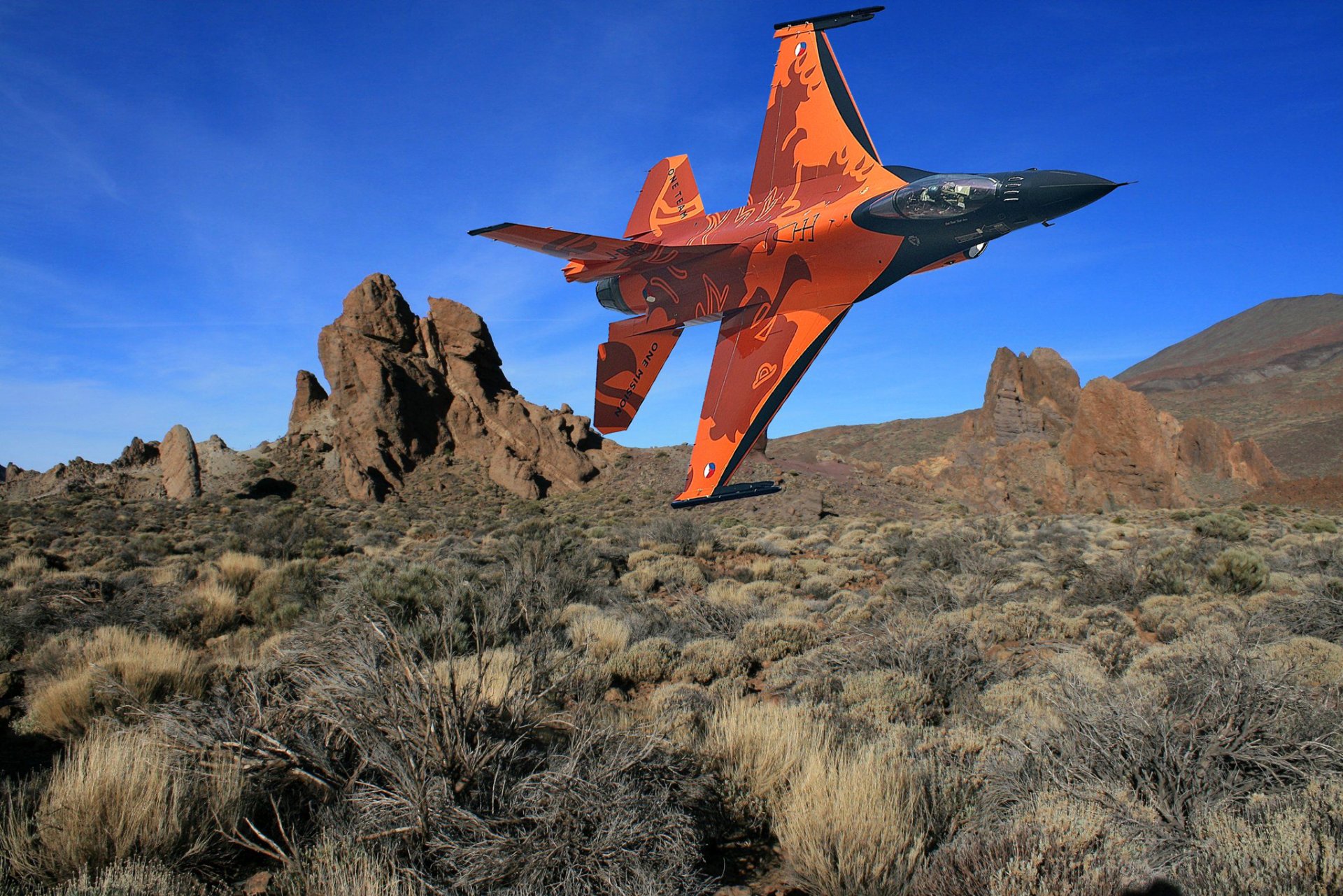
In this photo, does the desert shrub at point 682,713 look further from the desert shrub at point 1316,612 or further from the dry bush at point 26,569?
the dry bush at point 26,569

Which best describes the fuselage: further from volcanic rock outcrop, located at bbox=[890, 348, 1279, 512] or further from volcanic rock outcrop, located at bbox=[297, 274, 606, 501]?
volcanic rock outcrop, located at bbox=[890, 348, 1279, 512]

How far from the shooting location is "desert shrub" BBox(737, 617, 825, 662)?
998 cm

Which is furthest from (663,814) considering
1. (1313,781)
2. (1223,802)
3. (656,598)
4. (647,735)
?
(656,598)

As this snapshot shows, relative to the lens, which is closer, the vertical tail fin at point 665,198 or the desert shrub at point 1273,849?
the desert shrub at point 1273,849

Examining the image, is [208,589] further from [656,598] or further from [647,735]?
[647,735]

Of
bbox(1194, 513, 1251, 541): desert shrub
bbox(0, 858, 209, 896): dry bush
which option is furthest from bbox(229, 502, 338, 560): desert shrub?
bbox(1194, 513, 1251, 541): desert shrub

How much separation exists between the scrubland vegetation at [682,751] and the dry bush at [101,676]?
0.05m

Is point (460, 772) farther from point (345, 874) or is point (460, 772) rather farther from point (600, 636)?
point (600, 636)

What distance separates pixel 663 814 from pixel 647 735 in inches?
38.9

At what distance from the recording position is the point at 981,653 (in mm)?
8828

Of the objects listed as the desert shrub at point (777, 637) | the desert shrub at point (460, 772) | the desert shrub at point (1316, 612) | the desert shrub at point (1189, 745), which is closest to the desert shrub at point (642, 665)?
the desert shrub at point (777, 637)

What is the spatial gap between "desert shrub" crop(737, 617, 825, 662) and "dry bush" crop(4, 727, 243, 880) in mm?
6798

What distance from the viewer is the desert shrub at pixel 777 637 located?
9.98m

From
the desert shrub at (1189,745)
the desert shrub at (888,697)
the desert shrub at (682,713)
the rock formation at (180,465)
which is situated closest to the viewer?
the desert shrub at (1189,745)
